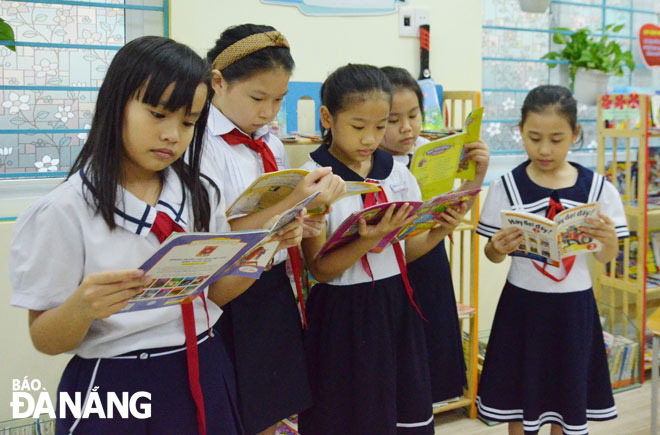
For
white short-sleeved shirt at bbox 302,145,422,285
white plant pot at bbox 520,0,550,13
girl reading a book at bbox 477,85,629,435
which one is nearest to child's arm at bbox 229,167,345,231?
Answer: white short-sleeved shirt at bbox 302,145,422,285

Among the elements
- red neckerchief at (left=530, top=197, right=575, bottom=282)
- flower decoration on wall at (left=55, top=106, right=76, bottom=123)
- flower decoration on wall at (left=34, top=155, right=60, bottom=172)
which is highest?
flower decoration on wall at (left=55, top=106, right=76, bottom=123)

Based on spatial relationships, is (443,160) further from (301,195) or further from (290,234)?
(290,234)

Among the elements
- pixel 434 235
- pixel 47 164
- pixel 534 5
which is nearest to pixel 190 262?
pixel 434 235

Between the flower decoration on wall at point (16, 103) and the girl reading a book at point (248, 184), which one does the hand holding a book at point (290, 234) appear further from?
the flower decoration on wall at point (16, 103)

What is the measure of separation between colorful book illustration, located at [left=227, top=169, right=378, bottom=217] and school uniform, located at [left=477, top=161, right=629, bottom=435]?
32.9 inches

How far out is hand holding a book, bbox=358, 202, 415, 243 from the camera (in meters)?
1.57

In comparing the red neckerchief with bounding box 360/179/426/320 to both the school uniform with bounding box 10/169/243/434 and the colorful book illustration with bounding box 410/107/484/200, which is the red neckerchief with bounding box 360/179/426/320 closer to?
the colorful book illustration with bounding box 410/107/484/200

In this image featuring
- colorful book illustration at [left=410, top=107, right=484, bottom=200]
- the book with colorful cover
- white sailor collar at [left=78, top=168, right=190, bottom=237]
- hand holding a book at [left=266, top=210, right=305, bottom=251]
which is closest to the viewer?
white sailor collar at [left=78, top=168, right=190, bottom=237]

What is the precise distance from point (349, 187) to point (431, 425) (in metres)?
0.77

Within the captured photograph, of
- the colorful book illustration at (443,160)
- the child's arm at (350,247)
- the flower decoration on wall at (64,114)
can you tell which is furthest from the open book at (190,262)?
the flower decoration on wall at (64,114)

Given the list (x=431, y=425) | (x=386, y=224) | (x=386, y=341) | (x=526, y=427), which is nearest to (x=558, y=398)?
(x=526, y=427)

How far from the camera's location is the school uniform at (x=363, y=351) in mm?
1658

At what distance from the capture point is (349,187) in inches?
57.3

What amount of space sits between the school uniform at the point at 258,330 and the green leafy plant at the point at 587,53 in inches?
99.6
